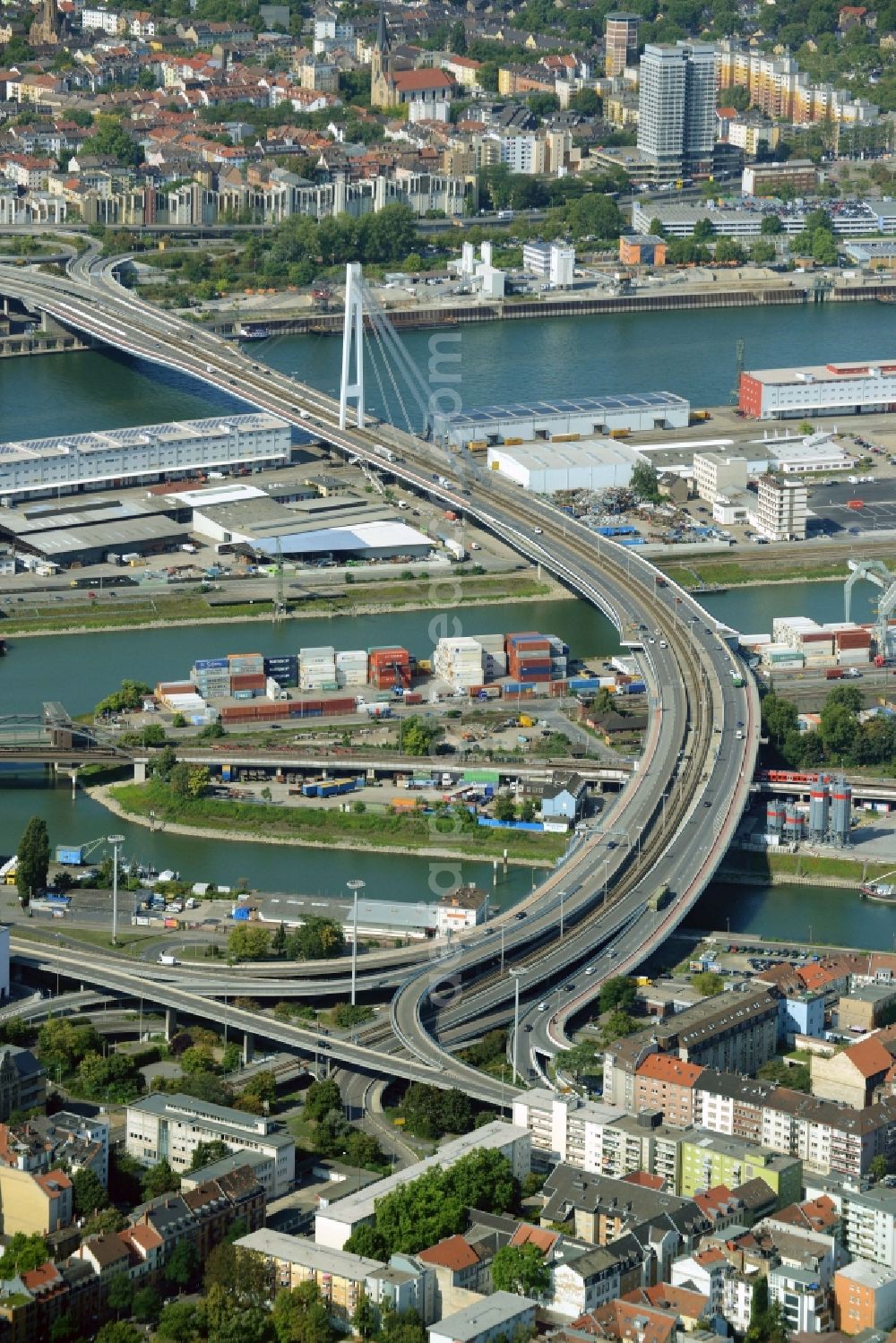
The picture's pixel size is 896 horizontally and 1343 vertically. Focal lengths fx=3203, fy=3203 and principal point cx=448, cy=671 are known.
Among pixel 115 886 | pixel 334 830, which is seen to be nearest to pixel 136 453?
pixel 334 830

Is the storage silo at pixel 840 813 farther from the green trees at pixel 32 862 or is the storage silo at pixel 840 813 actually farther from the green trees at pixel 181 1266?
the green trees at pixel 181 1266

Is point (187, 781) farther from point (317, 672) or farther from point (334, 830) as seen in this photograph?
point (317, 672)

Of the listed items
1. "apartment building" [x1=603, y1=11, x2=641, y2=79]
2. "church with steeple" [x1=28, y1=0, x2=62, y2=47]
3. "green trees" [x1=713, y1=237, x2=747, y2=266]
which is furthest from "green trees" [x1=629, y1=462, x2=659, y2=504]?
"church with steeple" [x1=28, y1=0, x2=62, y2=47]

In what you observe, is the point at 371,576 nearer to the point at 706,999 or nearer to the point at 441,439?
the point at 441,439

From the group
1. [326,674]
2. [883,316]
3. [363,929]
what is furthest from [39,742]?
[883,316]

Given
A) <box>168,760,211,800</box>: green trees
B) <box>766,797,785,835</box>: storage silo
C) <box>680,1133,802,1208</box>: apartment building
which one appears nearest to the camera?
<box>680,1133,802,1208</box>: apartment building

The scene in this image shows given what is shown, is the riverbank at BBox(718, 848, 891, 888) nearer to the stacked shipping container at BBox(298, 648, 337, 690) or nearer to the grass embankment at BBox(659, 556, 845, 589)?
the stacked shipping container at BBox(298, 648, 337, 690)
